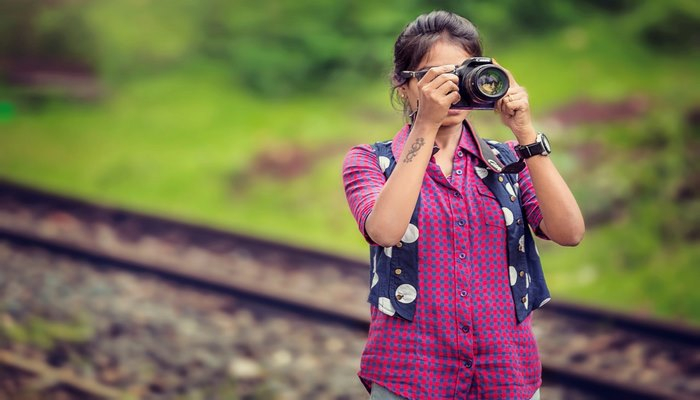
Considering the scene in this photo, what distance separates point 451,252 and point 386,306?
19 cm

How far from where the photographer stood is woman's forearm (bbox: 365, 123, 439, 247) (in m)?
1.91

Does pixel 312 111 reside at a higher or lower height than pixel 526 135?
lower

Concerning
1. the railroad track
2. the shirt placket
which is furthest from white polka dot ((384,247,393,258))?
the railroad track

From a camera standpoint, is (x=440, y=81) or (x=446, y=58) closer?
(x=440, y=81)

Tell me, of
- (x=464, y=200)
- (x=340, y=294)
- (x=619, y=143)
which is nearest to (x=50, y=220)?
(x=340, y=294)

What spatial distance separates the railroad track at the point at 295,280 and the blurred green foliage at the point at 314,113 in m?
0.25

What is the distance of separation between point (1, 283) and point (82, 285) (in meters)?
0.48

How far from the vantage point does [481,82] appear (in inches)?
75.4

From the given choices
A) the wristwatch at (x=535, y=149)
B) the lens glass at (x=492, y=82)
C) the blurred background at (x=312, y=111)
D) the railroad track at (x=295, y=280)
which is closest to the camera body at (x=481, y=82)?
the lens glass at (x=492, y=82)

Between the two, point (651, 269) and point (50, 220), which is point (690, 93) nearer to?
point (651, 269)

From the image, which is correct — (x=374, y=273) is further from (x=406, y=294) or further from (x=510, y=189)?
(x=510, y=189)

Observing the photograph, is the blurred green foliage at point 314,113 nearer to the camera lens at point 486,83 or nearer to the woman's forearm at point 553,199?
the woman's forearm at point 553,199

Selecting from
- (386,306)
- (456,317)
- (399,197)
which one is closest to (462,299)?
(456,317)

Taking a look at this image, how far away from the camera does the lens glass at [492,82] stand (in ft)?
6.28
